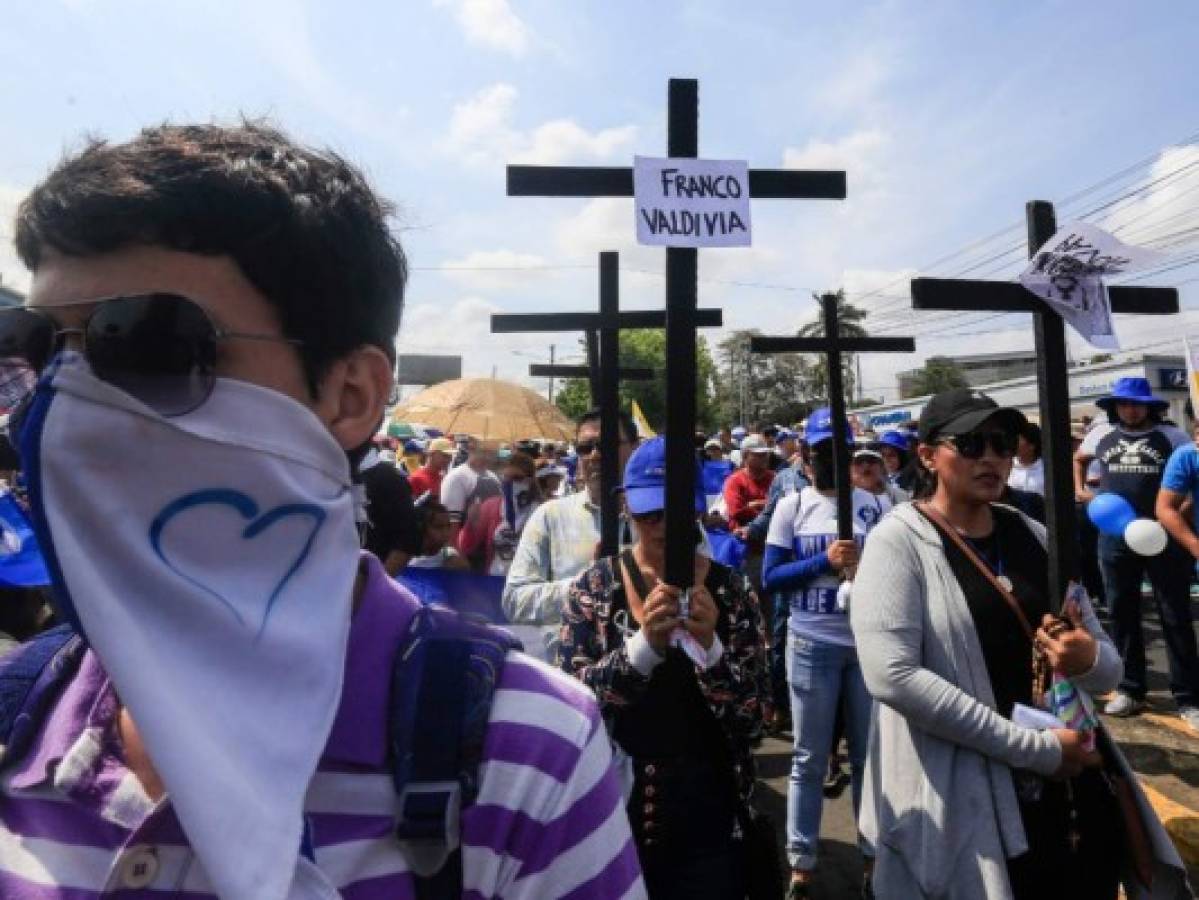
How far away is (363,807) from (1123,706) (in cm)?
636

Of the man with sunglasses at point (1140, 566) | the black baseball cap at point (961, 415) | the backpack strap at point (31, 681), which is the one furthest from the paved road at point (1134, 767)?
the backpack strap at point (31, 681)

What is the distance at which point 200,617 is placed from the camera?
0.81m

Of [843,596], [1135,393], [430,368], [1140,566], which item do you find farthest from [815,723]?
[430,368]

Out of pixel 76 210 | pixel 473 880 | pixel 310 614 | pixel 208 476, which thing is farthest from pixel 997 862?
pixel 76 210

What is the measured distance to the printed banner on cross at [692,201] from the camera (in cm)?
259

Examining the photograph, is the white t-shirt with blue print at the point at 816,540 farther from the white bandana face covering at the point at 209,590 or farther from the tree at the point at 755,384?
the tree at the point at 755,384

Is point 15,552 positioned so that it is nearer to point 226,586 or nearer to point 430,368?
point 226,586

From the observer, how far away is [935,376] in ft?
218

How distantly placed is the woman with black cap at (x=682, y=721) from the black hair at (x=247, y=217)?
1.65 metres

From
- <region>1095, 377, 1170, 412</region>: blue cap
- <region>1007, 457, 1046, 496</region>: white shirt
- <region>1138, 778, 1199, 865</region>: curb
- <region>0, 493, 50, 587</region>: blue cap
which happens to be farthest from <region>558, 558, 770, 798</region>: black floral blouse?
<region>1007, 457, 1046, 496</region>: white shirt

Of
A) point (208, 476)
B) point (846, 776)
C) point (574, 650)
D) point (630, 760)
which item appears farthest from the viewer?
point (846, 776)

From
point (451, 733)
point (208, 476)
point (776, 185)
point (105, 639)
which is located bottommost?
point (451, 733)

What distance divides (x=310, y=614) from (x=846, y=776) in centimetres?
468

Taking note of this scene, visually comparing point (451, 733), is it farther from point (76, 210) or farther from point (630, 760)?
point (630, 760)
